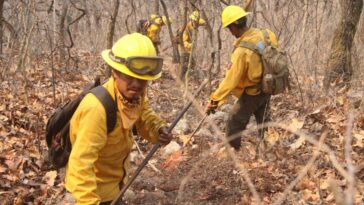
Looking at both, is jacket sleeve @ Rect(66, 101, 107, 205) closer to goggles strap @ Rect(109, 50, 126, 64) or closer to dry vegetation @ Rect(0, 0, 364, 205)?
goggles strap @ Rect(109, 50, 126, 64)

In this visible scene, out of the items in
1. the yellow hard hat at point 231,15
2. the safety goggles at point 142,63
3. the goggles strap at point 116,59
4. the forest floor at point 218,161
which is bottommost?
the forest floor at point 218,161

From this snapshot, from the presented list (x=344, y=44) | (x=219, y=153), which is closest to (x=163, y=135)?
(x=219, y=153)

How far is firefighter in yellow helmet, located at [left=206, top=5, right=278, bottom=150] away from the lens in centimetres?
473

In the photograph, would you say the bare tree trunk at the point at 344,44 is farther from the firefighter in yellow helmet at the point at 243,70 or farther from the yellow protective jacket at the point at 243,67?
the yellow protective jacket at the point at 243,67

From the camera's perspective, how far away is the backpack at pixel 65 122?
2.56 meters

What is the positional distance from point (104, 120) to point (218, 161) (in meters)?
2.94

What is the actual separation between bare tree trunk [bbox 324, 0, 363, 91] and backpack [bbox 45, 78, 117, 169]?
5.81 m

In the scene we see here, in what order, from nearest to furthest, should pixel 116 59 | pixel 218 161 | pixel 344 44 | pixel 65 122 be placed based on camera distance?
pixel 116 59, pixel 65 122, pixel 218 161, pixel 344 44

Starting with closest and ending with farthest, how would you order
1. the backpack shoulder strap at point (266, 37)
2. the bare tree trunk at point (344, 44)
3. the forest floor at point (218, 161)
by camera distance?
1. the forest floor at point (218, 161)
2. the backpack shoulder strap at point (266, 37)
3. the bare tree trunk at point (344, 44)

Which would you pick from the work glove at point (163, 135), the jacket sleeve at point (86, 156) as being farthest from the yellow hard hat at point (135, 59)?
the work glove at point (163, 135)

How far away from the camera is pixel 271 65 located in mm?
4727

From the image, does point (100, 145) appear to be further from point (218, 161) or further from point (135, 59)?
point (218, 161)

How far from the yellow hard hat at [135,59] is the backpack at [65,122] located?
17 centimetres

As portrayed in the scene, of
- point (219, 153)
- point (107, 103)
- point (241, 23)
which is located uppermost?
point (241, 23)
